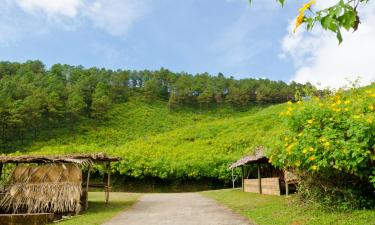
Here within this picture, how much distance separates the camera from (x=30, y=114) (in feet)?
161

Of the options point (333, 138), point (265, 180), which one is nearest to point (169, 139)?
point (265, 180)

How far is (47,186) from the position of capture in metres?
15.5

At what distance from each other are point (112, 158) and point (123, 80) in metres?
56.4

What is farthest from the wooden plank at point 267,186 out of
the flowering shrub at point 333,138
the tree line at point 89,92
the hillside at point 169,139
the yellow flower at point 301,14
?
the tree line at point 89,92

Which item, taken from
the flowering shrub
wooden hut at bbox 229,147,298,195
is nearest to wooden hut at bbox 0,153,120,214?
wooden hut at bbox 229,147,298,195

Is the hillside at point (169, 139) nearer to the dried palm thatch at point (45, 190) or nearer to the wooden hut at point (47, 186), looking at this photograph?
the wooden hut at point (47, 186)

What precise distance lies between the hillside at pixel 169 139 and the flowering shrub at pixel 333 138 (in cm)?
113

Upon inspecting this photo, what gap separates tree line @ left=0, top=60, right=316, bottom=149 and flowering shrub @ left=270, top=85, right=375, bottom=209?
4275 centimetres

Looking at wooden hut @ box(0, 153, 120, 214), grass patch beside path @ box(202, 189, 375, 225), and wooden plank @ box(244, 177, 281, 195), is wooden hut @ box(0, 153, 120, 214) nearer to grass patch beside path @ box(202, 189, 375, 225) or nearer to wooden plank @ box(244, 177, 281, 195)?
grass patch beside path @ box(202, 189, 375, 225)

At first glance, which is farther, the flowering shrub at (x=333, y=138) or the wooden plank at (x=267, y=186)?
the wooden plank at (x=267, y=186)

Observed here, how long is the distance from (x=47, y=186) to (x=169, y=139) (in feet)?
95.0

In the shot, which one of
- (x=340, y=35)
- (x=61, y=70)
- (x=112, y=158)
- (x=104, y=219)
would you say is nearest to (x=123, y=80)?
(x=61, y=70)

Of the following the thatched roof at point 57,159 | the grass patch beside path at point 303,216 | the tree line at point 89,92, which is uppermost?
the tree line at point 89,92

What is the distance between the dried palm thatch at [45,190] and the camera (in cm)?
1512
